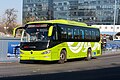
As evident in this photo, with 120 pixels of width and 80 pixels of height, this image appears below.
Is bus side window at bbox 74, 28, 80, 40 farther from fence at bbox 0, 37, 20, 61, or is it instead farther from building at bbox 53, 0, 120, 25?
building at bbox 53, 0, 120, 25

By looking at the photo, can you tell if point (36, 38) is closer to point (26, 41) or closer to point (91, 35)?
point (26, 41)

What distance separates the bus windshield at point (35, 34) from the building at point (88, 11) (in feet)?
329

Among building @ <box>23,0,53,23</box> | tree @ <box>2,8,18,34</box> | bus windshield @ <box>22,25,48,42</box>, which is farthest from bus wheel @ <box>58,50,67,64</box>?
building @ <box>23,0,53,23</box>

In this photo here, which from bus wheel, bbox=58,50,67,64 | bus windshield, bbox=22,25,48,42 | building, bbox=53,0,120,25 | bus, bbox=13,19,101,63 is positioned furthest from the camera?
building, bbox=53,0,120,25

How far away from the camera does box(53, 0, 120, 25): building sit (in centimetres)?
12575

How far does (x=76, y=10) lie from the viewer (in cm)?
13288

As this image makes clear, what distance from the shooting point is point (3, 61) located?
26.2 m

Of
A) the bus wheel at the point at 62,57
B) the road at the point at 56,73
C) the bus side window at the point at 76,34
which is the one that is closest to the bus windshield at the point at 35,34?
the bus wheel at the point at 62,57

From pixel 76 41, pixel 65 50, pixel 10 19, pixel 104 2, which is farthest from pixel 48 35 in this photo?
pixel 104 2

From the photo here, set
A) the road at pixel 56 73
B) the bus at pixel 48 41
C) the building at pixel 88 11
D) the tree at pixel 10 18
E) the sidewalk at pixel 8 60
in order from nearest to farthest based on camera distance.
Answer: the road at pixel 56 73
the bus at pixel 48 41
the sidewalk at pixel 8 60
the tree at pixel 10 18
the building at pixel 88 11

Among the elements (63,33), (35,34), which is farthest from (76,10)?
(35,34)

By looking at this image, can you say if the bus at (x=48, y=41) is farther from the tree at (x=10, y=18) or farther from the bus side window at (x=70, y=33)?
the tree at (x=10, y=18)

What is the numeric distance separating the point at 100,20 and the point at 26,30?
344ft

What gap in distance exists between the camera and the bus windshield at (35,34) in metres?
23.8
